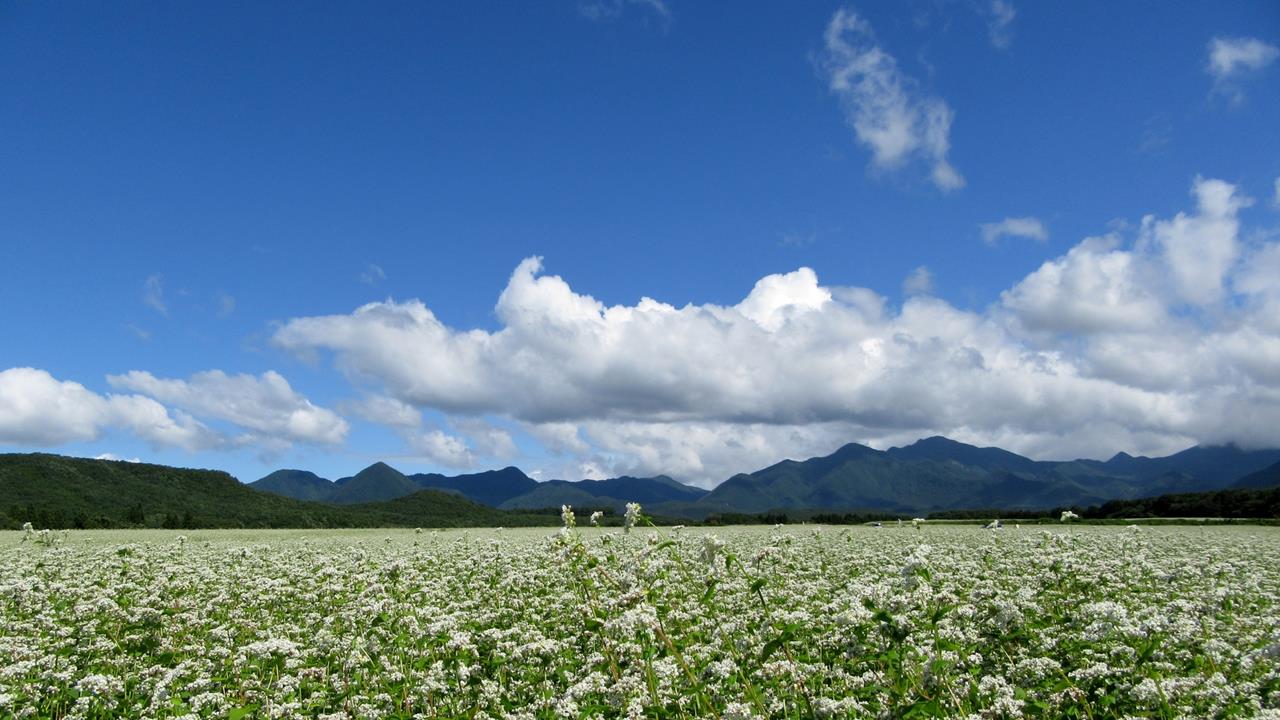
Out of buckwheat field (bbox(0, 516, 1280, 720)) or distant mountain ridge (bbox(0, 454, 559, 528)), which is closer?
buckwheat field (bbox(0, 516, 1280, 720))

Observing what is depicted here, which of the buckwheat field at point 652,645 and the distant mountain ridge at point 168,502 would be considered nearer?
the buckwheat field at point 652,645

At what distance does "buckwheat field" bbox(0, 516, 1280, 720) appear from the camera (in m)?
7.02

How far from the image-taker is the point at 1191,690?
6859 millimetres

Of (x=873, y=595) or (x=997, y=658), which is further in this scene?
(x=997, y=658)

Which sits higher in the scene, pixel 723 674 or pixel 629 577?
pixel 629 577

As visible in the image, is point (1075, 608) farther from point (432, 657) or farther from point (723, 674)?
point (432, 657)

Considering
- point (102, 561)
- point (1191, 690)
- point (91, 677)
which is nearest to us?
point (1191, 690)

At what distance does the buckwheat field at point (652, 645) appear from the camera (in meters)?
7.02

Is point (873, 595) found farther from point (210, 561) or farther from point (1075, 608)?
point (210, 561)

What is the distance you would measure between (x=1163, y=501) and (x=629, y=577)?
391 feet

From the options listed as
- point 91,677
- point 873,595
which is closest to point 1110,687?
point 873,595

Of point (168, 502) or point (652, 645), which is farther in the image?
point (168, 502)

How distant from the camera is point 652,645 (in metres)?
9.01

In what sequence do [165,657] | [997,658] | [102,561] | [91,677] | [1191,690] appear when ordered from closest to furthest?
[1191,690] → [91,677] → [997,658] → [165,657] → [102,561]
